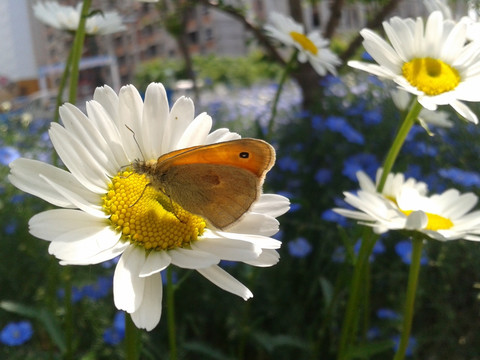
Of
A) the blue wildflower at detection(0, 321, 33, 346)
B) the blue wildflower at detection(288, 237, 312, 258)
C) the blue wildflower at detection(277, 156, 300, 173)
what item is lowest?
the blue wildflower at detection(0, 321, 33, 346)

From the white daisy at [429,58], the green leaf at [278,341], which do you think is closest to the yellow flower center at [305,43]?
the white daisy at [429,58]

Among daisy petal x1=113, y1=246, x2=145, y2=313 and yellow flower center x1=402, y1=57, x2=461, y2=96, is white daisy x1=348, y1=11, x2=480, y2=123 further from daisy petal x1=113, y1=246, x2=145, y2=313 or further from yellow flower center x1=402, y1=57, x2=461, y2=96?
daisy petal x1=113, y1=246, x2=145, y2=313

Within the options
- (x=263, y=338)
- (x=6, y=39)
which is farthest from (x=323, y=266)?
(x=6, y=39)

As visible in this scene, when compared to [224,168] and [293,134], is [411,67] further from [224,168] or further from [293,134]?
[293,134]

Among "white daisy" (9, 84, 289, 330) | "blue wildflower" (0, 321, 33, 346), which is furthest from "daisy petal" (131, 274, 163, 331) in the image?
"blue wildflower" (0, 321, 33, 346)

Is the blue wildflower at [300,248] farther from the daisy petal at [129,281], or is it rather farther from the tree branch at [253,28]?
the daisy petal at [129,281]

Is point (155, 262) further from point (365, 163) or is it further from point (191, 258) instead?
point (365, 163)

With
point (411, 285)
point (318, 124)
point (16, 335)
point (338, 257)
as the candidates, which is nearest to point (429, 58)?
point (411, 285)
